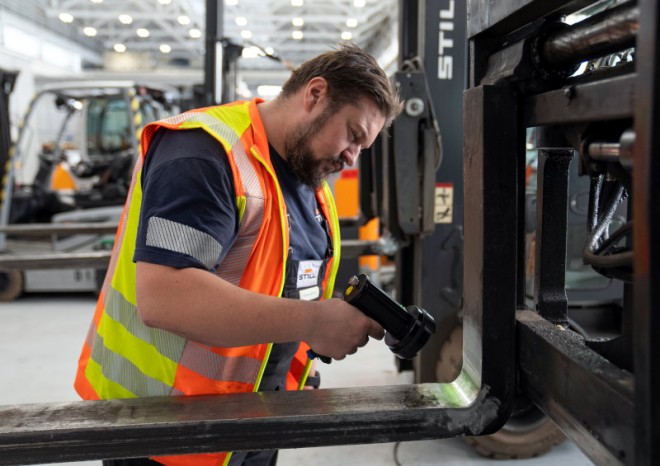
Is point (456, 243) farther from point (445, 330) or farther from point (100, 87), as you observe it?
point (100, 87)

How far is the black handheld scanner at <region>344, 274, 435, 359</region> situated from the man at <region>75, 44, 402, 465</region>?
0.03 m

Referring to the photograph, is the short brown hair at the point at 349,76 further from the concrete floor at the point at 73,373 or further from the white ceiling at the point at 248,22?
the white ceiling at the point at 248,22

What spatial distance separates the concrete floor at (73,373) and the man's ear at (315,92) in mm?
2326

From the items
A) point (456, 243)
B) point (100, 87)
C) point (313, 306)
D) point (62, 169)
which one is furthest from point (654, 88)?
point (62, 169)

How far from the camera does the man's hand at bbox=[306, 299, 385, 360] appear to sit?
4.27 feet

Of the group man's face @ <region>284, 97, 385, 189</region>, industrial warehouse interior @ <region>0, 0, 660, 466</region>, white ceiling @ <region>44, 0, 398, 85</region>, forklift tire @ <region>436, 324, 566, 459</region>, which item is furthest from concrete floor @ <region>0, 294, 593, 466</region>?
white ceiling @ <region>44, 0, 398, 85</region>

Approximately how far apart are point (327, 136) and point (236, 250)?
1.35 ft

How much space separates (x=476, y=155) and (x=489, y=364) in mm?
373

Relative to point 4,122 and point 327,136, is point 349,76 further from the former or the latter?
point 4,122

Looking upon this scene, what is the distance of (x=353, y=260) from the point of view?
6301 millimetres

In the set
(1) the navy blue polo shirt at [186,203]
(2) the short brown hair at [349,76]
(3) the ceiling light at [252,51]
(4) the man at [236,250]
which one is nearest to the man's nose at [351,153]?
(4) the man at [236,250]

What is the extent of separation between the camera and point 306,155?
64.8 inches

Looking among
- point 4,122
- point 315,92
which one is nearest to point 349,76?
point 315,92

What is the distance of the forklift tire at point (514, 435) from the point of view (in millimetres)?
3246
